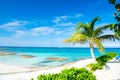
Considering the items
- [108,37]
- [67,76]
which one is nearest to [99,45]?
[108,37]

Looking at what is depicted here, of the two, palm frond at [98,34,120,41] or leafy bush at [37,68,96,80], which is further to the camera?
palm frond at [98,34,120,41]

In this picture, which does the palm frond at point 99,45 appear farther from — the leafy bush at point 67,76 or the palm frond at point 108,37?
the leafy bush at point 67,76

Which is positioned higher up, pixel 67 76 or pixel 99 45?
pixel 99 45

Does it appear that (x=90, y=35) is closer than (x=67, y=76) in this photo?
No

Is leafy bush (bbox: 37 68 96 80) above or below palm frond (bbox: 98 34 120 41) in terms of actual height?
below

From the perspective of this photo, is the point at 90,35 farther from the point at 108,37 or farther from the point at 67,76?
the point at 67,76

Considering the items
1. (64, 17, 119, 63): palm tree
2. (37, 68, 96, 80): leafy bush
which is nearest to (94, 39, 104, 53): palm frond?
(64, 17, 119, 63): palm tree

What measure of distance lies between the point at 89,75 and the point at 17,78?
285 inches

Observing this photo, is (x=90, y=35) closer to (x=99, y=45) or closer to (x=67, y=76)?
(x=99, y=45)

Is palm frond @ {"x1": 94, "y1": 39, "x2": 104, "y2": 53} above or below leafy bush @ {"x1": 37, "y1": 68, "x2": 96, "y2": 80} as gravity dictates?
above

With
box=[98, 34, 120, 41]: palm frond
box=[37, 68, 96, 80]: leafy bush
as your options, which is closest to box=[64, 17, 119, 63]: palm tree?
box=[98, 34, 120, 41]: palm frond

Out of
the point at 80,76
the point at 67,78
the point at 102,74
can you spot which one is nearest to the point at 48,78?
the point at 67,78

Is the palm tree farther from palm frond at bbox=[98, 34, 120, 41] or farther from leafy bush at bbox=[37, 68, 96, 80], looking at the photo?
leafy bush at bbox=[37, 68, 96, 80]

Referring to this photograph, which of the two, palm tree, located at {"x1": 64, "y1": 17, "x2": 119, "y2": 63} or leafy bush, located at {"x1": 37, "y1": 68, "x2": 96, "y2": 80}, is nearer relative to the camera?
leafy bush, located at {"x1": 37, "y1": 68, "x2": 96, "y2": 80}
